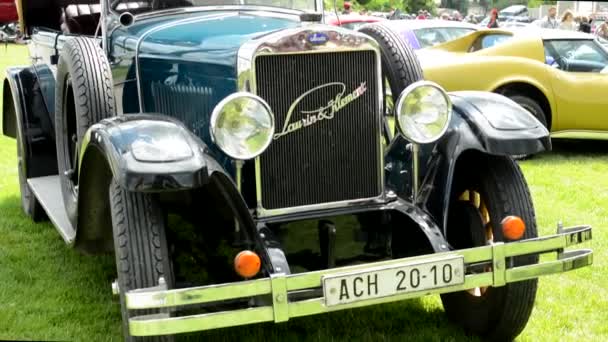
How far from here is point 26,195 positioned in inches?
219

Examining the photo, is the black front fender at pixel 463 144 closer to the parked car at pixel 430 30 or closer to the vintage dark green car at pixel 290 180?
the vintage dark green car at pixel 290 180

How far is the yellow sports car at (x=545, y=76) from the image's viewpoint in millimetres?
7508

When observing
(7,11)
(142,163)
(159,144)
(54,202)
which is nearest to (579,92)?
(54,202)

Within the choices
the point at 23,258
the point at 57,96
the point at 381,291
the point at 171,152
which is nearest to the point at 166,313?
the point at 171,152

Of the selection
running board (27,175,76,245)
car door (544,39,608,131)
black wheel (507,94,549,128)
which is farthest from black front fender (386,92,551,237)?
car door (544,39,608,131)

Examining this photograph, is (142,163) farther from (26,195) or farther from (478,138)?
(26,195)

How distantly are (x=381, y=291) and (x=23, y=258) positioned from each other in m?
2.83

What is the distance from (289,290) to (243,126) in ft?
2.33

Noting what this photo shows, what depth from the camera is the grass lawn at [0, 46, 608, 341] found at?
3.57 meters

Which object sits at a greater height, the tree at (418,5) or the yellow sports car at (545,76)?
the yellow sports car at (545,76)

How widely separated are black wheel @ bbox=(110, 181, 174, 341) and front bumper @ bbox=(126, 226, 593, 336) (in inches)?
6.3

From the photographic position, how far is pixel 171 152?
2.71 metres

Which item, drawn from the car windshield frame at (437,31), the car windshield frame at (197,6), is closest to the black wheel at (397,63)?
the car windshield frame at (197,6)

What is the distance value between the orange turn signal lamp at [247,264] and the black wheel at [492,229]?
1061 millimetres
